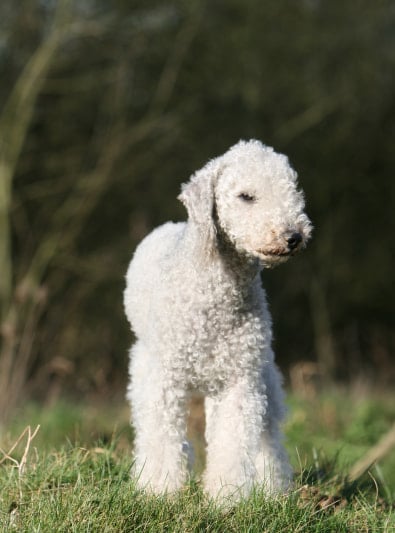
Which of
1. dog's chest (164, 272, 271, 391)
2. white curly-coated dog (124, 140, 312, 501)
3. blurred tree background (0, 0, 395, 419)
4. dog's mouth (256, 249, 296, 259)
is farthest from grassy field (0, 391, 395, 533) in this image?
blurred tree background (0, 0, 395, 419)

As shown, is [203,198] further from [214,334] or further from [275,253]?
[214,334]

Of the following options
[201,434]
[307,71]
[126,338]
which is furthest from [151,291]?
A: [307,71]

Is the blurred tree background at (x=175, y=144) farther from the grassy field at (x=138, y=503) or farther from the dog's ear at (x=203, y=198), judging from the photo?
the dog's ear at (x=203, y=198)

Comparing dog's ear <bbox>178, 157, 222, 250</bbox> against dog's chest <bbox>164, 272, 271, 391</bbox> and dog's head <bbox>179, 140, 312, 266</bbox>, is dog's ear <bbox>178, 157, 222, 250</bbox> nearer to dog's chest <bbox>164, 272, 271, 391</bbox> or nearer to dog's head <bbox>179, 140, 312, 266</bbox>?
dog's head <bbox>179, 140, 312, 266</bbox>

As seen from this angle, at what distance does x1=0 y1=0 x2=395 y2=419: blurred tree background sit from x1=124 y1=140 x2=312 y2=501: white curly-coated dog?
6.94m

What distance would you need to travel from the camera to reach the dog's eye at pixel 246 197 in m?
3.77

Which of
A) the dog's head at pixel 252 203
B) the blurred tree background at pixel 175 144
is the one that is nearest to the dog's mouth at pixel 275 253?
the dog's head at pixel 252 203

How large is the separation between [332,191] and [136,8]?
199 inches

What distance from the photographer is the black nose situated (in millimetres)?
3527

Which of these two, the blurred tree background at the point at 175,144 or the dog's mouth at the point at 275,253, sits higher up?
the blurred tree background at the point at 175,144

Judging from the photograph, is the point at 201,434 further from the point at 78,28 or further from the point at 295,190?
the point at 78,28

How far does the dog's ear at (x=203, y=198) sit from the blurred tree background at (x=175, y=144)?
285 inches

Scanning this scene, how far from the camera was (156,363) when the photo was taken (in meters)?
4.04

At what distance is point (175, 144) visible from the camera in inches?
546
